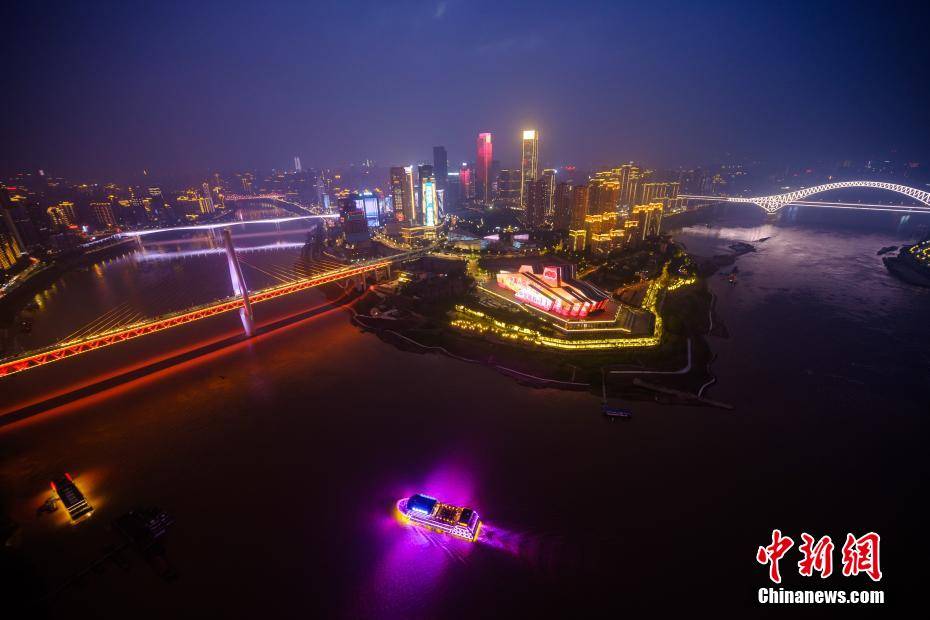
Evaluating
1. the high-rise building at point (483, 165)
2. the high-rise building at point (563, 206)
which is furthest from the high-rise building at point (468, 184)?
the high-rise building at point (563, 206)

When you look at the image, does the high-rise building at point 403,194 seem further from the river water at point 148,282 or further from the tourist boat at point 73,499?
the tourist boat at point 73,499

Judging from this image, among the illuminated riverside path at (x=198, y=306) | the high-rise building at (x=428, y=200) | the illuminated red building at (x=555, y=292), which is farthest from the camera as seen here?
the high-rise building at (x=428, y=200)

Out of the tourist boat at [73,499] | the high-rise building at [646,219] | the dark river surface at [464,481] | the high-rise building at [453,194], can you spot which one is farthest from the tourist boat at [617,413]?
the high-rise building at [453,194]

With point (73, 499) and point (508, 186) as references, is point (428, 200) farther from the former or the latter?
point (73, 499)

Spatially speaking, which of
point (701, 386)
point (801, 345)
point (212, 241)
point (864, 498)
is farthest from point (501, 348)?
point (212, 241)

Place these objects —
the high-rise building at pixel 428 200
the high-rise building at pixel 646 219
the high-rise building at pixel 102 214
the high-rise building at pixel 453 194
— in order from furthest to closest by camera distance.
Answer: the high-rise building at pixel 453 194 < the high-rise building at pixel 102 214 < the high-rise building at pixel 428 200 < the high-rise building at pixel 646 219

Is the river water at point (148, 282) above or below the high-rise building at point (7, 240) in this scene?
below

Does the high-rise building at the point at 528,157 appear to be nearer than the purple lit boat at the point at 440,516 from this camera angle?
No

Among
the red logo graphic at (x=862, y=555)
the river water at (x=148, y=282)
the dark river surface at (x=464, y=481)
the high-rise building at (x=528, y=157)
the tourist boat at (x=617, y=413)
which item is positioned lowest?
the dark river surface at (x=464, y=481)
